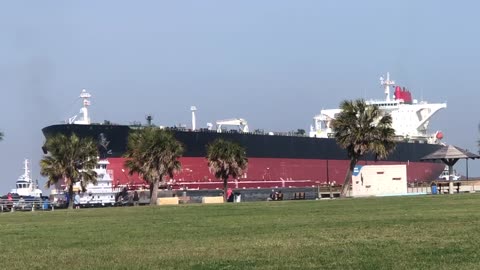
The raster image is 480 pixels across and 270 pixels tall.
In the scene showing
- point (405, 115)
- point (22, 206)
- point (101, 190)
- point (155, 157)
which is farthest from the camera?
point (405, 115)

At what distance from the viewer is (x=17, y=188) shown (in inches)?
4102

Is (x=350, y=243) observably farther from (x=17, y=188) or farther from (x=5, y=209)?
(x=17, y=188)

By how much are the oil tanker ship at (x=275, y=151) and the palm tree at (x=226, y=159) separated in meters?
5.63

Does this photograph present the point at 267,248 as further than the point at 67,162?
No

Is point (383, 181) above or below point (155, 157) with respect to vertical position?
below

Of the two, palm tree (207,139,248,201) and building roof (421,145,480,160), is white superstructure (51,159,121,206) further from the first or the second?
building roof (421,145,480,160)

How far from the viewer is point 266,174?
270ft

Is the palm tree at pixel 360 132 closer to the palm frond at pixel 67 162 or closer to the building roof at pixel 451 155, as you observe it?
the building roof at pixel 451 155

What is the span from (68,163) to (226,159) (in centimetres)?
1297

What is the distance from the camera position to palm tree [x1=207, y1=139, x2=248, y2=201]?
60.2m

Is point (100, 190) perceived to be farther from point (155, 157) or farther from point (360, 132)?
point (360, 132)

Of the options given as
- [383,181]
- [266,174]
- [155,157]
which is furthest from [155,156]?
[266,174]

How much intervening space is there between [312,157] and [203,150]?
52.6ft

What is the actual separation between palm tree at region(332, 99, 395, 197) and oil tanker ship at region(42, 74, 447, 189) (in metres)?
17.9
